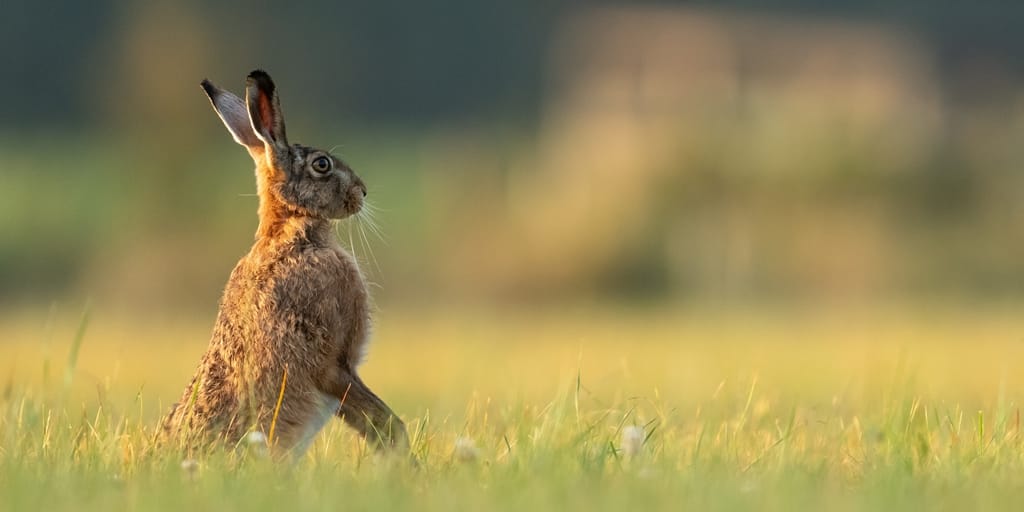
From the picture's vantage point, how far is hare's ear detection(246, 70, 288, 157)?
6727 mm

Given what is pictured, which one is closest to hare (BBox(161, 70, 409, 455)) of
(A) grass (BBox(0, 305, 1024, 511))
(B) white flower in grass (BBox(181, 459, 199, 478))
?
(A) grass (BBox(0, 305, 1024, 511))

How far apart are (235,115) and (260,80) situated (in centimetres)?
37

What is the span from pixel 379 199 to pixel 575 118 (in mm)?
5739

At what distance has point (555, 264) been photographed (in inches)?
957

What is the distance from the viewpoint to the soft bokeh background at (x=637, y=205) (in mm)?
18812

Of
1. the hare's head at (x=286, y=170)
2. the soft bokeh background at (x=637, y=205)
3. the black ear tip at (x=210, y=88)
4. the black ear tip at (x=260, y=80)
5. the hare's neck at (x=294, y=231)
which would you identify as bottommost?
the soft bokeh background at (x=637, y=205)

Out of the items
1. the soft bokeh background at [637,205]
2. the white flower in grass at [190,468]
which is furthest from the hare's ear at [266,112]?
the soft bokeh background at [637,205]

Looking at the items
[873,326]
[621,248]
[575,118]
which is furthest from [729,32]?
[873,326]

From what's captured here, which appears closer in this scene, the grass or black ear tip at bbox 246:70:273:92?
the grass

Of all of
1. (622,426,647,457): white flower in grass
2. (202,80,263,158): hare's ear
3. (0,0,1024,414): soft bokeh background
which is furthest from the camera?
(0,0,1024,414): soft bokeh background

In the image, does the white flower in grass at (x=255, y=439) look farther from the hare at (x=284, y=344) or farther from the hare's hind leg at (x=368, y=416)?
the hare's hind leg at (x=368, y=416)

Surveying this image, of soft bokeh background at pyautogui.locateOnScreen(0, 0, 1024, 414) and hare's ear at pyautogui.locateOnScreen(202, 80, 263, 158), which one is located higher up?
hare's ear at pyautogui.locateOnScreen(202, 80, 263, 158)

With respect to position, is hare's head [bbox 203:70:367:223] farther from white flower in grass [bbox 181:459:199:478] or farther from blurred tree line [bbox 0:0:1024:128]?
blurred tree line [bbox 0:0:1024:128]

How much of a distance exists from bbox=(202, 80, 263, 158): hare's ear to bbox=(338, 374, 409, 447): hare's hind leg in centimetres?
118
